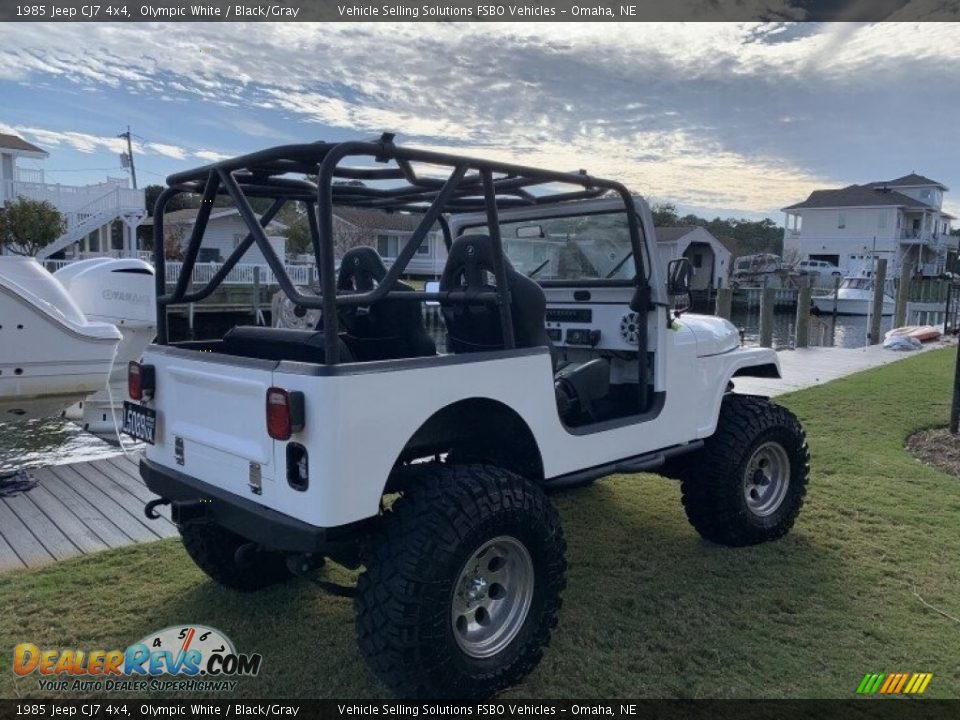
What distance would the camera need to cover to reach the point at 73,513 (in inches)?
188

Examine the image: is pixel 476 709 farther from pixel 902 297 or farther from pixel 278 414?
pixel 902 297

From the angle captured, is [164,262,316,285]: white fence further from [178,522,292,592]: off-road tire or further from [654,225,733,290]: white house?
[654,225,733,290]: white house

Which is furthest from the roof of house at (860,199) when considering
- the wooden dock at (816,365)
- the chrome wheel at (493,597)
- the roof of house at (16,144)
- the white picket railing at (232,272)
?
the chrome wheel at (493,597)

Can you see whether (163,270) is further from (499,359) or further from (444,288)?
(499,359)

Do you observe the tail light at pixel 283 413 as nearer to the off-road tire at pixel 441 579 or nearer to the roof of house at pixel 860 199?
the off-road tire at pixel 441 579

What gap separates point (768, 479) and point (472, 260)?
8.14 feet

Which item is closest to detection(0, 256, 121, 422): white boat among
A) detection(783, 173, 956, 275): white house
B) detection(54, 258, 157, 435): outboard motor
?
detection(54, 258, 157, 435): outboard motor

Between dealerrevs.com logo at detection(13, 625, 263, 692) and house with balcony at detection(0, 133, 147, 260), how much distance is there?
23615mm

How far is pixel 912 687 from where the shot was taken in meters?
3.02

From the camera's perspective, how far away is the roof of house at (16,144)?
89.6 feet

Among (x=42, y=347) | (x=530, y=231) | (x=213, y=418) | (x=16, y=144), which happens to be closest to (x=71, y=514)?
(x=42, y=347)

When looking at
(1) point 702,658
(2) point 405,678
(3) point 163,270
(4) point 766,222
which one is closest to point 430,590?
(2) point 405,678

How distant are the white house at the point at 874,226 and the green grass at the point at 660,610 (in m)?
44.1

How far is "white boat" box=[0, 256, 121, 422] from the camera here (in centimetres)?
580
